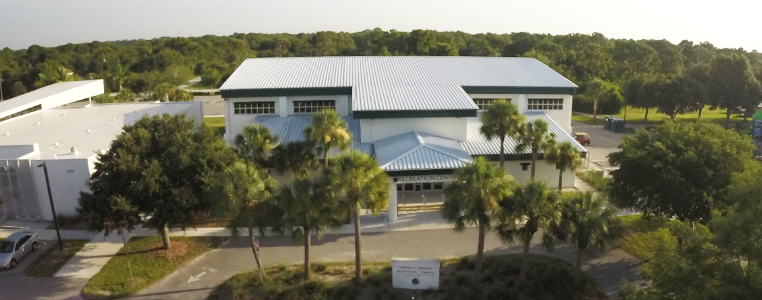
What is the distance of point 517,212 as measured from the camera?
18.6 m

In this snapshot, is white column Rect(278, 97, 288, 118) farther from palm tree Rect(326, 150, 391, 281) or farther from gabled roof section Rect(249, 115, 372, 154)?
palm tree Rect(326, 150, 391, 281)

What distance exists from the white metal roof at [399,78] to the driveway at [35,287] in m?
17.5

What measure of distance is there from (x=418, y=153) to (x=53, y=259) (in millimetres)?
18172

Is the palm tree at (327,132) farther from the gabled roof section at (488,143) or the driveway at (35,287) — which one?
the driveway at (35,287)

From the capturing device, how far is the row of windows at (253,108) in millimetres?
38562

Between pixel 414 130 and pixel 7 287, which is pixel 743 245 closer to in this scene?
pixel 414 130

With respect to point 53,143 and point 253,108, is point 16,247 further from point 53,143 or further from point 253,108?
point 253,108

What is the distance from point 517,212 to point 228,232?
15.2 m

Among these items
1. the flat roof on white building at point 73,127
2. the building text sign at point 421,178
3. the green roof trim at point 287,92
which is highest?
the green roof trim at point 287,92

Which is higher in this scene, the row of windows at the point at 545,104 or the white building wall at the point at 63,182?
the row of windows at the point at 545,104

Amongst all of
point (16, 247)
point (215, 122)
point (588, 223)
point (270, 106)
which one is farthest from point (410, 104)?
point (215, 122)

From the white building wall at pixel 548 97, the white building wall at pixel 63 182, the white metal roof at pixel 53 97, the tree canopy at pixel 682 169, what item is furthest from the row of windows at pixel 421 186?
the white metal roof at pixel 53 97

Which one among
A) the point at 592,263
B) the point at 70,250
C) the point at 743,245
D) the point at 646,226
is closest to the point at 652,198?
the point at 646,226

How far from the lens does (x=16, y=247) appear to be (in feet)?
79.1
